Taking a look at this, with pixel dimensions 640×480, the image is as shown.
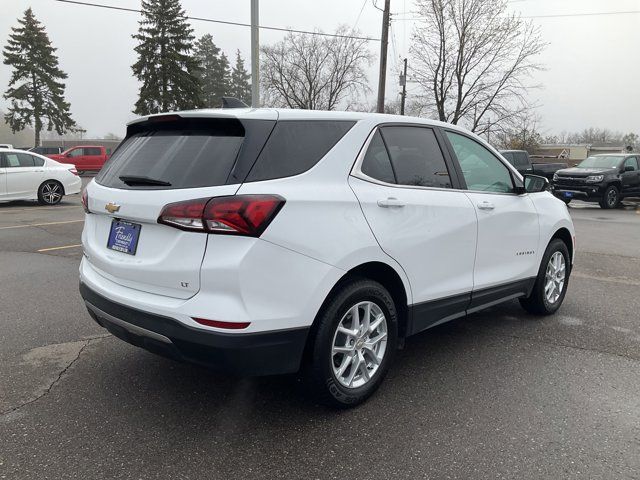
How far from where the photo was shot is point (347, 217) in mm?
2811

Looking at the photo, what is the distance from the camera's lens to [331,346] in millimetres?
2797

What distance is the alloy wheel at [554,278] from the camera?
485cm

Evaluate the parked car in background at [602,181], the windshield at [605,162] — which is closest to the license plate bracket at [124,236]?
the parked car in background at [602,181]

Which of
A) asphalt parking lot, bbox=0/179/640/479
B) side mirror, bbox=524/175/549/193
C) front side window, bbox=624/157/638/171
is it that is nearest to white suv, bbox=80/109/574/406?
asphalt parking lot, bbox=0/179/640/479

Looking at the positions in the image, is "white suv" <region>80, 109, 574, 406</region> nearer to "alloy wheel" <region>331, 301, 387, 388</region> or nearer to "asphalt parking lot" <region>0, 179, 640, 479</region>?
"alloy wheel" <region>331, 301, 387, 388</region>

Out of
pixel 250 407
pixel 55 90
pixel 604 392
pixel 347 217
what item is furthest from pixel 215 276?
pixel 55 90

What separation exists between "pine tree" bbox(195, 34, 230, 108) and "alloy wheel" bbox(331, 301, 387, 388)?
61.0m

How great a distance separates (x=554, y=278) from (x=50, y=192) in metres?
14.1

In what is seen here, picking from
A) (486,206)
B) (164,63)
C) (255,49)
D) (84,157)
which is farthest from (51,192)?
(164,63)

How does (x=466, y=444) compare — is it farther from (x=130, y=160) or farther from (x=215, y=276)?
(x=130, y=160)

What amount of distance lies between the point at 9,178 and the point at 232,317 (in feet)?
45.4

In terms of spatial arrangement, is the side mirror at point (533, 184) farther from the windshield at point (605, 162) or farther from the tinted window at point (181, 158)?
the windshield at point (605, 162)

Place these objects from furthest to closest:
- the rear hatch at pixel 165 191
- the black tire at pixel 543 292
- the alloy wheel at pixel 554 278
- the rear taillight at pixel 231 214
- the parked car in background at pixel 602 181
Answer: the parked car in background at pixel 602 181, the alloy wheel at pixel 554 278, the black tire at pixel 543 292, the rear hatch at pixel 165 191, the rear taillight at pixel 231 214

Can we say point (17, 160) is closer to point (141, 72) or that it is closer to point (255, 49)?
point (255, 49)
